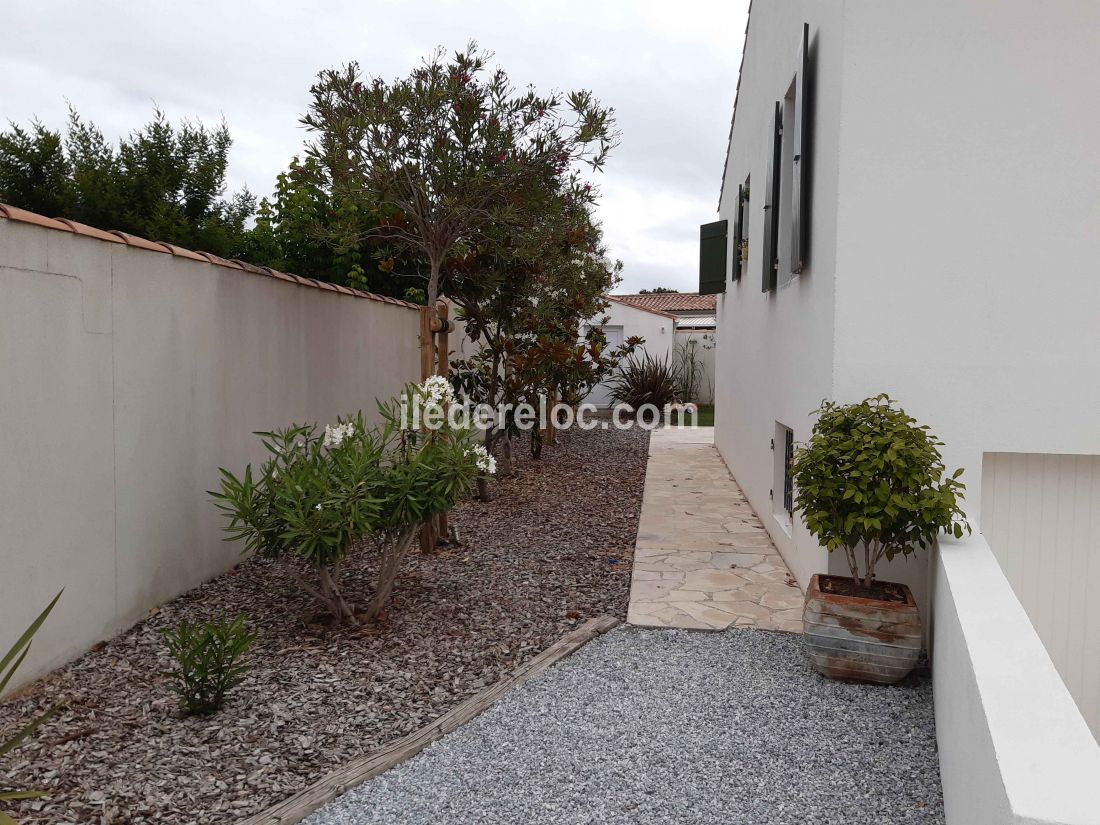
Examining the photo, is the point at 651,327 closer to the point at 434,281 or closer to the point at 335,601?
the point at 434,281

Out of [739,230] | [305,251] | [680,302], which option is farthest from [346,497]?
[680,302]

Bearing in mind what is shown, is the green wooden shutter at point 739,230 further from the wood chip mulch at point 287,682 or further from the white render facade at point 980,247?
the white render facade at point 980,247

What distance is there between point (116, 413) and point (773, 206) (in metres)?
4.51

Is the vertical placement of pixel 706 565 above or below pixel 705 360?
below

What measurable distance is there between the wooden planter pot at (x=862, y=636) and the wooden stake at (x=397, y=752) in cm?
121

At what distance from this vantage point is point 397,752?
9.63 ft

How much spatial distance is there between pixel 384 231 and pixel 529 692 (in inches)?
196

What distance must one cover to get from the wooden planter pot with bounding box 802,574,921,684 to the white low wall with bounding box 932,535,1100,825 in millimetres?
228

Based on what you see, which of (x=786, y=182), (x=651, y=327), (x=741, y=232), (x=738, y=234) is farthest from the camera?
(x=651, y=327)

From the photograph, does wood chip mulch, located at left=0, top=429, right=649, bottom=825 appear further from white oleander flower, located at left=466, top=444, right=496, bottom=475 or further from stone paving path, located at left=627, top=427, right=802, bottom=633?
white oleander flower, located at left=466, top=444, right=496, bottom=475

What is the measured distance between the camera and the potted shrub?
135 inches

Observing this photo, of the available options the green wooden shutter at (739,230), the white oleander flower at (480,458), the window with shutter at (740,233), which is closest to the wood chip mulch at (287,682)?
the white oleander flower at (480,458)

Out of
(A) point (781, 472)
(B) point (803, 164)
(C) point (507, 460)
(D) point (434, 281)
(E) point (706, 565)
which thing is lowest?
(E) point (706, 565)

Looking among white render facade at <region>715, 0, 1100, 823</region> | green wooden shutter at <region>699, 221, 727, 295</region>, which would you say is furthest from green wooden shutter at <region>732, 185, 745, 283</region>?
white render facade at <region>715, 0, 1100, 823</region>
